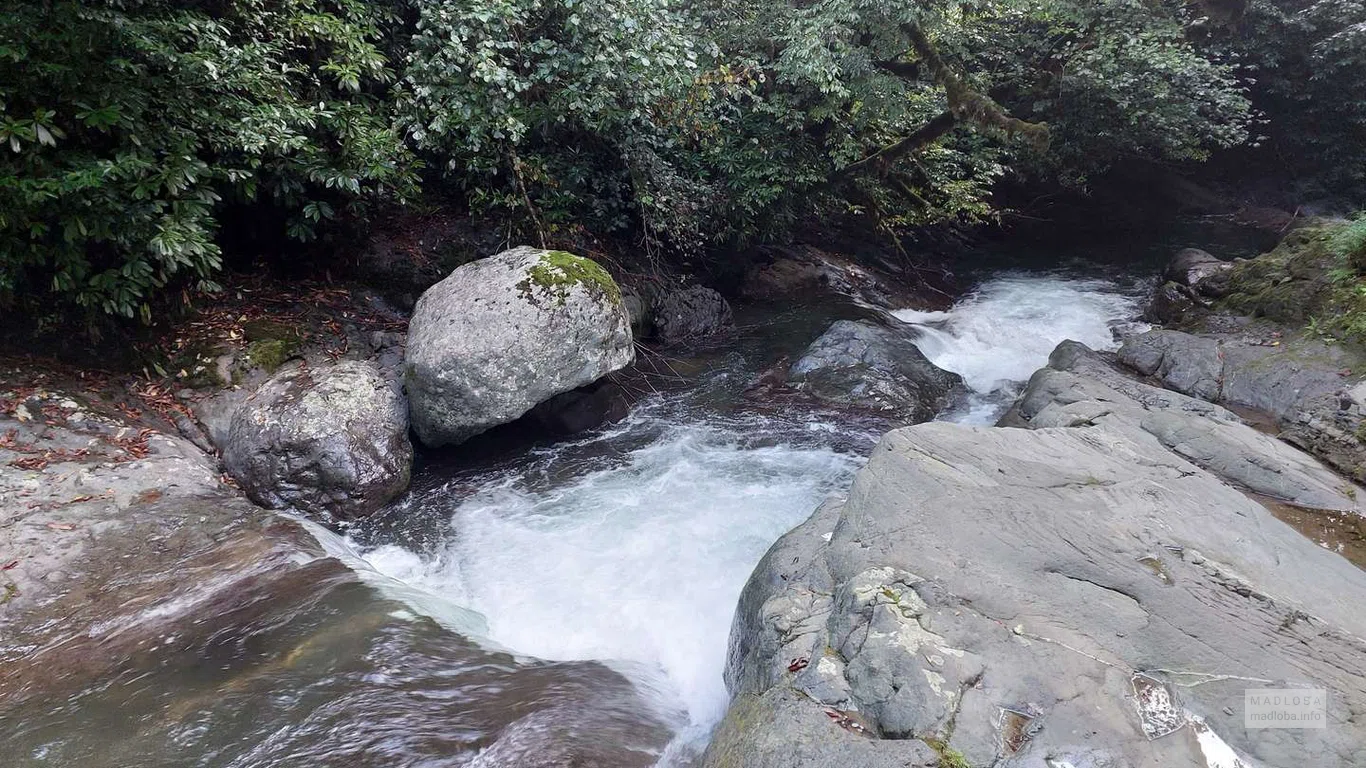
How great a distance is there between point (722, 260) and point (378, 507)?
7.19 meters

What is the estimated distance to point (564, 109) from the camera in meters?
7.87

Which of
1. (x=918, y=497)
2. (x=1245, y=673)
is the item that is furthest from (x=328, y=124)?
(x=1245, y=673)

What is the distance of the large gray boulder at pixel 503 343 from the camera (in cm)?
639

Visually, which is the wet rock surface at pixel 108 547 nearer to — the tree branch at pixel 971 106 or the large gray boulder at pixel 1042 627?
the large gray boulder at pixel 1042 627

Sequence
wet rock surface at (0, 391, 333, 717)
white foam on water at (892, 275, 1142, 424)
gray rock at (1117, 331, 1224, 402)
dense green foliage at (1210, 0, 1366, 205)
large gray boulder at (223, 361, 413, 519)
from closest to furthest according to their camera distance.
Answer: wet rock surface at (0, 391, 333, 717), large gray boulder at (223, 361, 413, 519), gray rock at (1117, 331, 1224, 402), white foam on water at (892, 275, 1142, 424), dense green foliage at (1210, 0, 1366, 205)

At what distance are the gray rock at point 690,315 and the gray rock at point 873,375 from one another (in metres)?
1.89

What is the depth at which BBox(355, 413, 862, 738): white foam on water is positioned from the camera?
4.85 m

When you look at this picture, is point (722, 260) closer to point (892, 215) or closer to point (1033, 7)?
point (892, 215)

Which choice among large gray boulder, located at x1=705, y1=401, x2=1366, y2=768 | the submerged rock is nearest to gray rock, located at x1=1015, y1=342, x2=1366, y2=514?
the submerged rock

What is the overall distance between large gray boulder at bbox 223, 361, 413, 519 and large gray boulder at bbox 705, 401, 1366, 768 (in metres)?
3.66

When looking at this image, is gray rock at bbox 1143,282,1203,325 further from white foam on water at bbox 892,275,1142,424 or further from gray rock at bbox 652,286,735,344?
gray rock at bbox 652,286,735,344

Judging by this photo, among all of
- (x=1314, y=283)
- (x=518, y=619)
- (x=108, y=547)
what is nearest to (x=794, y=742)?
(x=518, y=619)

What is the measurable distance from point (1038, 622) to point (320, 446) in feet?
18.0

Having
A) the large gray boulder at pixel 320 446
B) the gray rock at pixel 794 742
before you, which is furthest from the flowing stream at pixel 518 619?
the gray rock at pixel 794 742
